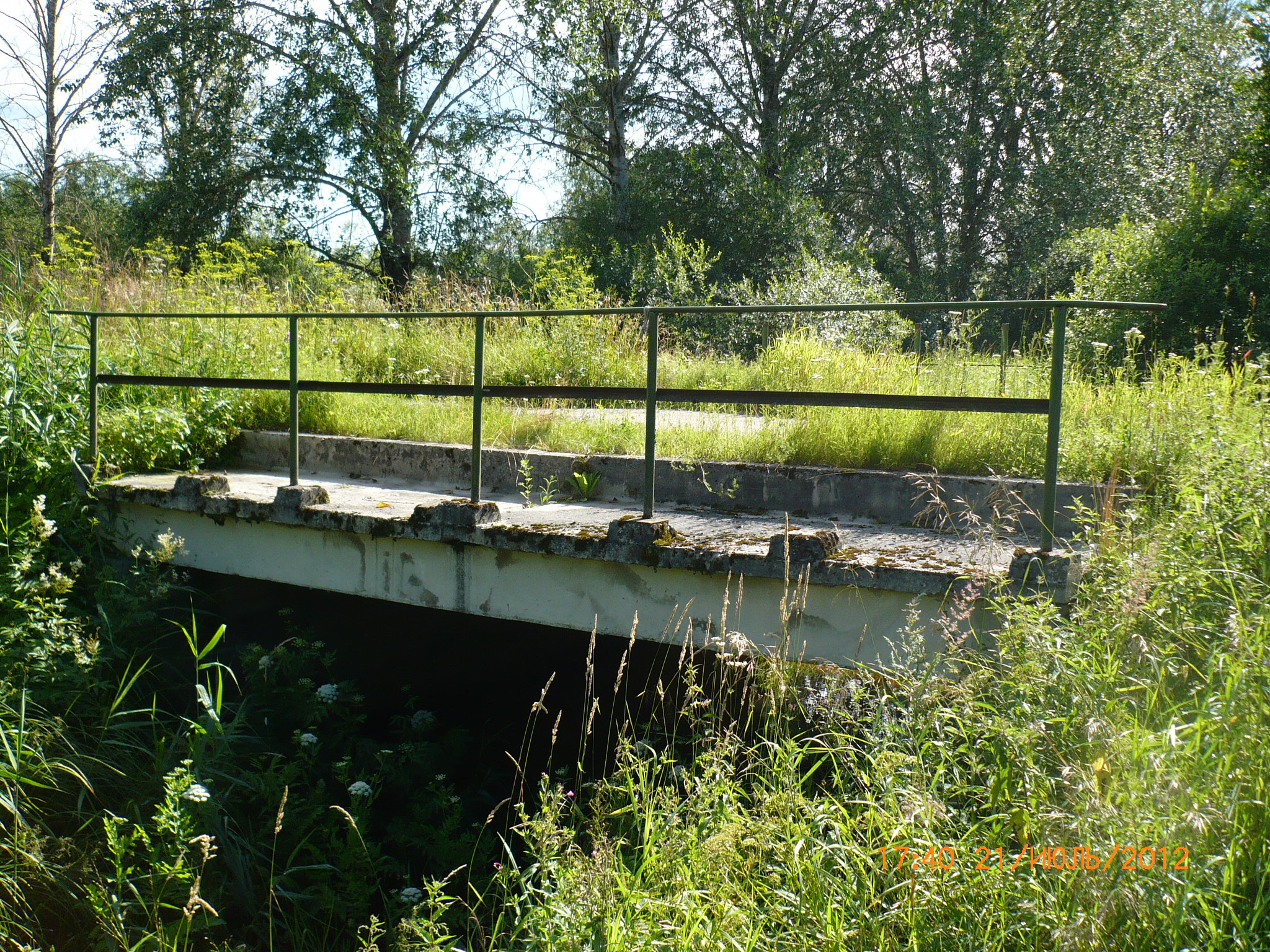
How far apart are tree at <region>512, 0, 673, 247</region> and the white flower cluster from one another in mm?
14020

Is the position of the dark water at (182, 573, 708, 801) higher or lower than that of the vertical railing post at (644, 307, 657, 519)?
lower

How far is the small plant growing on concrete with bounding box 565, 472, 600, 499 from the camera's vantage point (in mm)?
5844

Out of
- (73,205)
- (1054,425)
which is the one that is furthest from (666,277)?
(73,205)

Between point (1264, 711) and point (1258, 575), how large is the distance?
110cm

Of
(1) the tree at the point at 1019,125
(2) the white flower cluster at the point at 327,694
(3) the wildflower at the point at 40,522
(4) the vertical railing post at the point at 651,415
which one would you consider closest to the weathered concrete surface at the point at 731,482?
(4) the vertical railing post at the point at 651,415

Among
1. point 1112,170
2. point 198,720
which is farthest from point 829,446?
point 1112,170

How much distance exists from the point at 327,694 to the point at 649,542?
2355 millimetres

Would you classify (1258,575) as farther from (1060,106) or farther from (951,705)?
(1060,106)

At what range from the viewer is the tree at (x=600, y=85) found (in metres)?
16.6

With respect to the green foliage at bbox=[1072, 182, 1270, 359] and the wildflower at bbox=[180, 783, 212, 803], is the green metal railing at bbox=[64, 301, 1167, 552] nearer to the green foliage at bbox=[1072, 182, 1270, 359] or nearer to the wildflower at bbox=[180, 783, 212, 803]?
the wildflower at bbox=[180, 783, 212, 803]

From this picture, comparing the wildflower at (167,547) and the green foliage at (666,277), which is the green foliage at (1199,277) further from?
the wildflower at (167,547)

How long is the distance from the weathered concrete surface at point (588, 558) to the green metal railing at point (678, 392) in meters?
0.23
